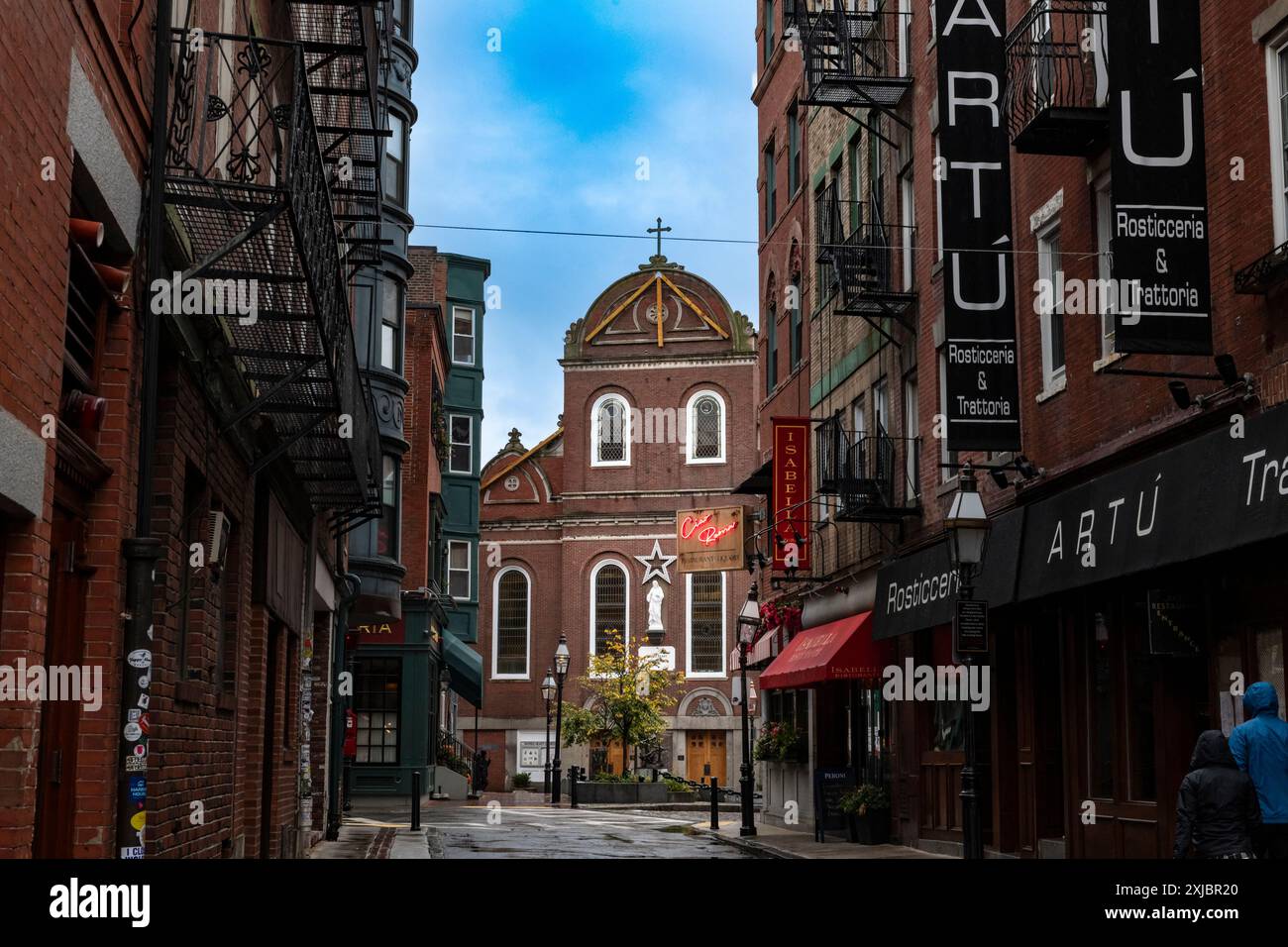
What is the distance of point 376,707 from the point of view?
1517 inches

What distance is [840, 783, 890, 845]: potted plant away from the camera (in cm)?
2406

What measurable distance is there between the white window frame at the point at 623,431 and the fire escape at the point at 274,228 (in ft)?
158

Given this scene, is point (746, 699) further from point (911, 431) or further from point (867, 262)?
point (867, 262)

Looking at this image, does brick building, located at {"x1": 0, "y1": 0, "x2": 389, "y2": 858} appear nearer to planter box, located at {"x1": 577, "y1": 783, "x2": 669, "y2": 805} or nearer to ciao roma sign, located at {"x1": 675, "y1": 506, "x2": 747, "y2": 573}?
ciao roma sign, located at {"x1": 675, "y1": 506, "x2": 747, "y2": 573}

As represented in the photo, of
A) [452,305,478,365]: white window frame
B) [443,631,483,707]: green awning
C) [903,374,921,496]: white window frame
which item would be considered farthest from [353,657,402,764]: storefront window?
[903,374,921,496]: white window frame

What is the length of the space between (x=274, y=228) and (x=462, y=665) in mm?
37446

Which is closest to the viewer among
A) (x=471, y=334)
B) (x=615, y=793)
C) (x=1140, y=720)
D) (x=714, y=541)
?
(x=1140, y=720)

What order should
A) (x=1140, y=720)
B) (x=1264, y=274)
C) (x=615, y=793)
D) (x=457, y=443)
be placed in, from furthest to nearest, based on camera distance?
(x=457, y=443) → (x=615, y=793) → (x=1140, y=720) → (x=1264, y=274)

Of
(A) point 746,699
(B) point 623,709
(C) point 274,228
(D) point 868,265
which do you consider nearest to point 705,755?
(B) point 623,709

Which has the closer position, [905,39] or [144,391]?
[144,391]

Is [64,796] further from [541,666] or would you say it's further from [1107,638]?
[541,666]

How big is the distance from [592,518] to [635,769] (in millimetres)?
13151

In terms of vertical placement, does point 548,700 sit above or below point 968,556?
below
